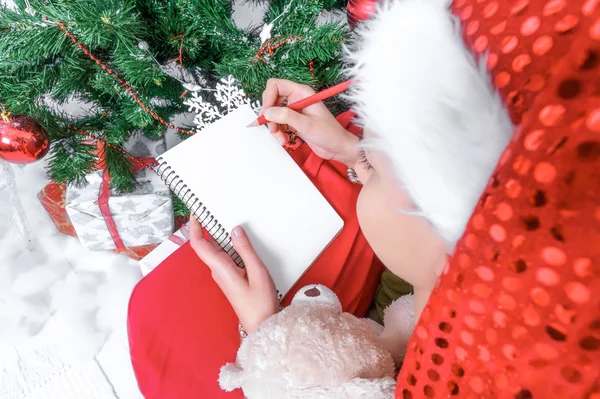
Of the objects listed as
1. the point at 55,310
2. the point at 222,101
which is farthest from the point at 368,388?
the point at 55,310

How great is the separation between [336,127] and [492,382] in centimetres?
48

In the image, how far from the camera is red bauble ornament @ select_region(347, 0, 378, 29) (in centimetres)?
52

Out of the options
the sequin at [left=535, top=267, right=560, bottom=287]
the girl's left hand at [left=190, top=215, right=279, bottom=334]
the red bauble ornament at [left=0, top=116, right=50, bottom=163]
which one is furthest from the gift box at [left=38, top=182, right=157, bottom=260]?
the sequin at [left=535, top=267, right=560, bottom=287]

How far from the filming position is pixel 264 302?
57cm

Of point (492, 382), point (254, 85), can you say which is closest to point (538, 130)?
point (492, 382)

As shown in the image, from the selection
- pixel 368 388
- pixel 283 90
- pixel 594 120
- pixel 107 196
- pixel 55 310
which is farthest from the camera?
pixel 55 310

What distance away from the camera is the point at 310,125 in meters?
0.63

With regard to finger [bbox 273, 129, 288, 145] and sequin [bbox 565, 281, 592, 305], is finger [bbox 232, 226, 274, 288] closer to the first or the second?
finger [bbox 273, 129, 288, 145]

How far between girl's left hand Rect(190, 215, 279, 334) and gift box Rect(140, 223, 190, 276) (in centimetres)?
24

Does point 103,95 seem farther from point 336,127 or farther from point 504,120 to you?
point 504,120

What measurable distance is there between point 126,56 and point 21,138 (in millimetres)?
194

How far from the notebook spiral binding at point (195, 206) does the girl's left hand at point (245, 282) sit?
19 millimetres

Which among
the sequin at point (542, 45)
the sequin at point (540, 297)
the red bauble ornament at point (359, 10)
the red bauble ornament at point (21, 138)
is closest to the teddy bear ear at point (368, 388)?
the sequin at point (540, 297)

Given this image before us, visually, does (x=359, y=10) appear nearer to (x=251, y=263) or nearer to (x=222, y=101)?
(x=222, y=101)
